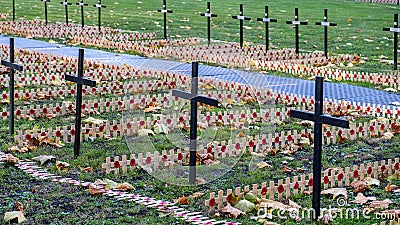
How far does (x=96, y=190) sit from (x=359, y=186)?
2.42 meters

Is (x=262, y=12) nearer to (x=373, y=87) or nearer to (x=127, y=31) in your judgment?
(x=127, y=31)

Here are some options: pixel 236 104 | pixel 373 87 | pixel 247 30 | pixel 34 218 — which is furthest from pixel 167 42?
pixel 34 218

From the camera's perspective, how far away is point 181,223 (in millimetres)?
7219

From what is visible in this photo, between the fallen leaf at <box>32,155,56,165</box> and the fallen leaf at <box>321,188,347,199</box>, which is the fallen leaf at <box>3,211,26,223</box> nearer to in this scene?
the fallen leaf at <box>32,155,56,165</box>

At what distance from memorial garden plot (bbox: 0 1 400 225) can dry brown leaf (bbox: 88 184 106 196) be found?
11 mm

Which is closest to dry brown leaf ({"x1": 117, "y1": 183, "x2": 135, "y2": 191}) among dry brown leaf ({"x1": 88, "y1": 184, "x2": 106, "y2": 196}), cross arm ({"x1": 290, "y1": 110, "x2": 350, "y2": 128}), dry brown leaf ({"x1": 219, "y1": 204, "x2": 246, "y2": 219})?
dry brown leaf ({"x1": 88, "y1": 184, "x2": 106, "y2": 196})

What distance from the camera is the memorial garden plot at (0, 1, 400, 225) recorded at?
25.6 ft

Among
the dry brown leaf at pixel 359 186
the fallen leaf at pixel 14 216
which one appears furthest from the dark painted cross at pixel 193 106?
the fallen leaf at pixel 14 216

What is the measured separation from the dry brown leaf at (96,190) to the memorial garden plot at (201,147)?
0.01 m

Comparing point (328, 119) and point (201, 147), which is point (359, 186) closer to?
point (328, 119)

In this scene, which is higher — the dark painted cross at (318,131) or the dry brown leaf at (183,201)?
the dark painted cross at (318,131)

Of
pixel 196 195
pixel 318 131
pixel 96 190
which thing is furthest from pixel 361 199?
pixel 96 190

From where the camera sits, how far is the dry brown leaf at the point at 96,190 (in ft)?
26.5

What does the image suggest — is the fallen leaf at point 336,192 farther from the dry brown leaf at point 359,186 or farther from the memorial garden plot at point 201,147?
the dry brown leaf at point 359,186
